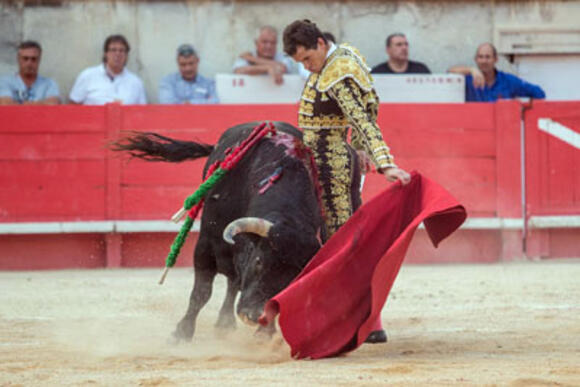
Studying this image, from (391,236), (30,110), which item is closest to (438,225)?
Result: (391,236)

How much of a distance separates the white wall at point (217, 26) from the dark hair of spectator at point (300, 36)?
4.31m

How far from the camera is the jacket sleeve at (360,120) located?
3225 millimetres

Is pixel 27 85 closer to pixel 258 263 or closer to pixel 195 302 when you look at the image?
pixel 195 302

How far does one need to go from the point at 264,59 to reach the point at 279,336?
3.88m

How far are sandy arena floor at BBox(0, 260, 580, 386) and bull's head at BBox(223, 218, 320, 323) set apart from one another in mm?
193

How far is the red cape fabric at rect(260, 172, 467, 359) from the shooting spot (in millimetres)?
3139

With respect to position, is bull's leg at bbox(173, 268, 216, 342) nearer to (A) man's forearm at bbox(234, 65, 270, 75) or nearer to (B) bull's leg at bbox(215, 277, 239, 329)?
(B) bull's leg at bbox(215, 277, 239, 329)

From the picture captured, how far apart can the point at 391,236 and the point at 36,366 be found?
1163mm

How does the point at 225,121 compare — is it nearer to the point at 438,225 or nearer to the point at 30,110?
the point at 30,110

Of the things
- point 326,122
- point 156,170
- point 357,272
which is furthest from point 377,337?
point 156,170

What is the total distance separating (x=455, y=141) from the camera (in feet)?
21.6

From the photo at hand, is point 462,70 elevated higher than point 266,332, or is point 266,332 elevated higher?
point 462,70

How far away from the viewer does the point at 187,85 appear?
22.5 ft

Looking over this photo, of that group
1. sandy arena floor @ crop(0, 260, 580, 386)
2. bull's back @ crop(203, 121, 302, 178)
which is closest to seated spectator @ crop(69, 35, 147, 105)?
sandy arena floor @ crop(0, 260, 580, 386)
